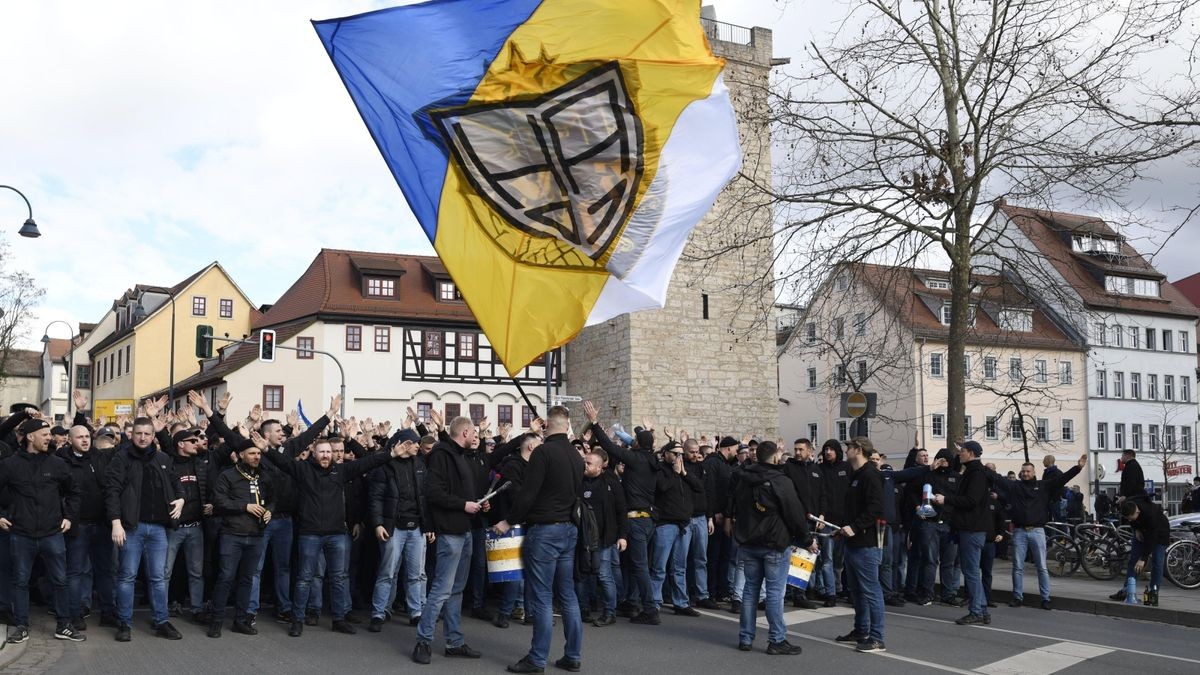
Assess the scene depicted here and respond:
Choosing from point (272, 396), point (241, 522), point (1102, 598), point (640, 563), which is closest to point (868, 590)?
point (640, 563)

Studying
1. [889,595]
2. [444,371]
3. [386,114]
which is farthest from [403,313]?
[386,114]

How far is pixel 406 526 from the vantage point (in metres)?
11.2

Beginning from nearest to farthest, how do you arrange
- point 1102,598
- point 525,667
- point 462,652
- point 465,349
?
point 525,667 → point 462,652 → point 1102,598 → point 465,349

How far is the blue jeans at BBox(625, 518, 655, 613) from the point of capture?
477 inches

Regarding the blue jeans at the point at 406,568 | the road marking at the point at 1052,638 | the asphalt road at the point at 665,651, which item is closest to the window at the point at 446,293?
the road marking at the point at 1052,638

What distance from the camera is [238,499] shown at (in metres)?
10.4

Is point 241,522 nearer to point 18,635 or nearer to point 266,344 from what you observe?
point 18,635

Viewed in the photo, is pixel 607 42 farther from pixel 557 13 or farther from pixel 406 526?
pixel 406 526

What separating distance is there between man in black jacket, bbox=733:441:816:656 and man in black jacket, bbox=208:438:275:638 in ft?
14.1

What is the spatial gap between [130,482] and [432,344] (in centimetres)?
4011

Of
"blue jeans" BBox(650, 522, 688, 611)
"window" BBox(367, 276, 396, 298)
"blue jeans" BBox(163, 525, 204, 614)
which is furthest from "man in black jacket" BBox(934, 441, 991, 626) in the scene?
"window" BBox(367, 276, 396, 298)

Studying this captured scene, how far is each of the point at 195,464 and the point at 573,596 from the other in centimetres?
413

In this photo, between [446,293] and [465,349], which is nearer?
[465,349]

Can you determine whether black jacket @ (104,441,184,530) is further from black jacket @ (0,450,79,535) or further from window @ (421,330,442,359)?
window @ (421,330,442,359)
